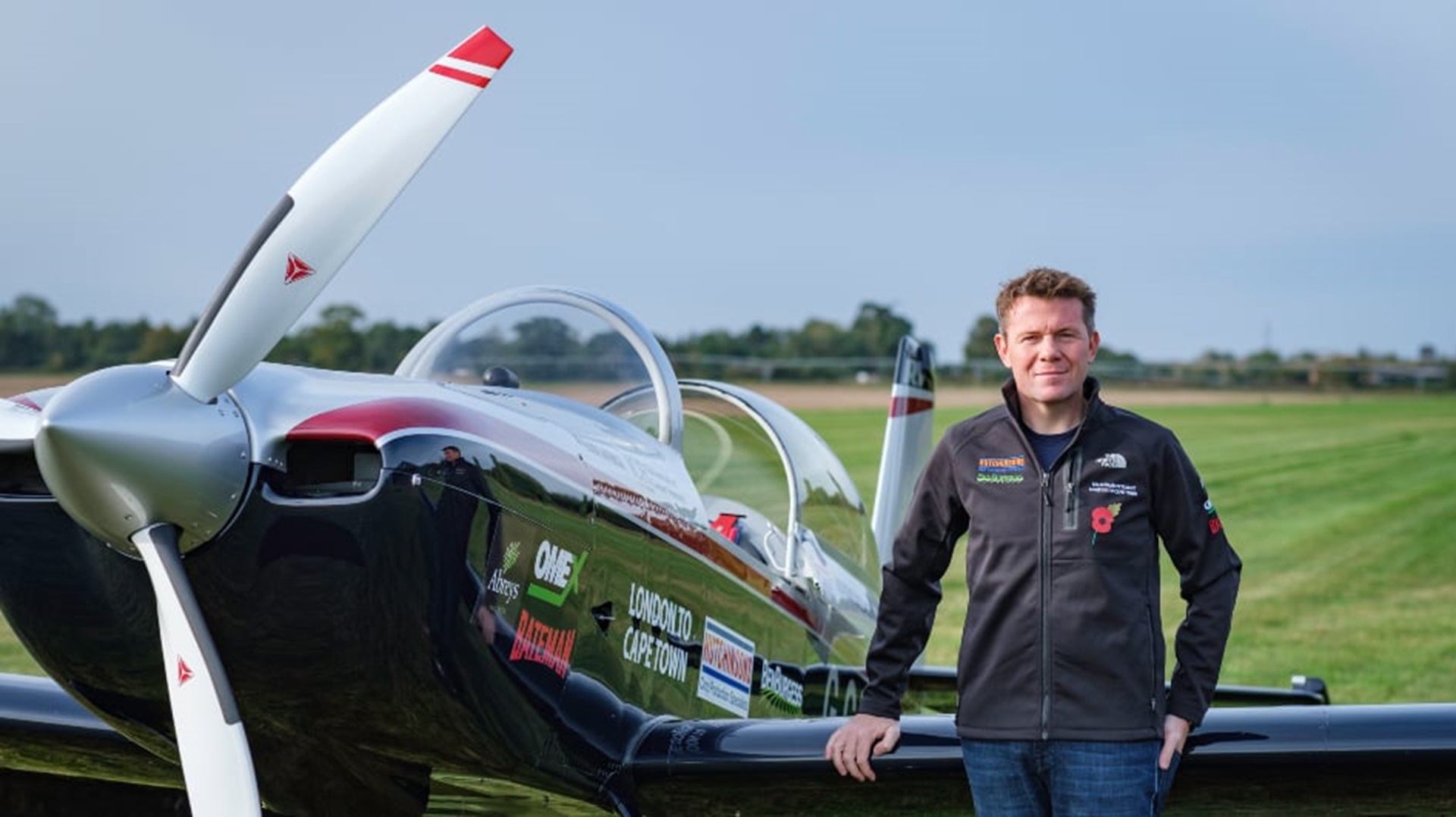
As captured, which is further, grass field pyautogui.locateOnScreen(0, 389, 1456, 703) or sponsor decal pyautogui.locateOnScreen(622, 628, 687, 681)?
grass field pyautogui.locateOnScreen(0, 389, 1456, 703)

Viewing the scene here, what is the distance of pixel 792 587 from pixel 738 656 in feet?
1.91

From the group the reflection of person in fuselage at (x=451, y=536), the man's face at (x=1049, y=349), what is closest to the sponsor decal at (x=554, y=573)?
the reflection of person in fuselage at (x=451, y=536)

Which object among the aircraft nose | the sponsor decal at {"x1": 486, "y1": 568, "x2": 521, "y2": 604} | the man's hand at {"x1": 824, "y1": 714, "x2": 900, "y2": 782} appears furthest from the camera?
the sponsor decal at {"x1": 486, "y1": 568, "x2": 521, "y2": 604}

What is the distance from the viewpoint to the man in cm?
329

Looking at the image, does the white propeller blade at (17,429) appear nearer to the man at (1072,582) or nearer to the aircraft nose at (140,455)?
the aircraft nose at (140,455)

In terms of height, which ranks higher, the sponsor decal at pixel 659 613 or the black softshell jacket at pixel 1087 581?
the black softshell jacket at pixel 1087 581

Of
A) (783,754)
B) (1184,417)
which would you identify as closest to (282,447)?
(783,754)

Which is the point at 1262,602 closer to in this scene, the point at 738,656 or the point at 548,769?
the point at 738,656

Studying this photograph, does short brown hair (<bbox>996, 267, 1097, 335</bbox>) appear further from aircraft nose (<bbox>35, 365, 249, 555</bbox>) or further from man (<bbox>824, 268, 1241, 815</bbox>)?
aircraft nose (<bbox>35, 365, 249, 555</bbox>)

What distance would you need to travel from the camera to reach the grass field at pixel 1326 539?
539 inches

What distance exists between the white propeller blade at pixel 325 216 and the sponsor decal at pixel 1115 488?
73.9 inches

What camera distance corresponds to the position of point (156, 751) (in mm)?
4570

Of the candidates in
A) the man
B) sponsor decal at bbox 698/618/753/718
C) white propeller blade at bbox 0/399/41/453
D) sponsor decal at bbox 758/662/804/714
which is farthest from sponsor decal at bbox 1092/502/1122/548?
sponsor decal at bbox 758/662/804/714

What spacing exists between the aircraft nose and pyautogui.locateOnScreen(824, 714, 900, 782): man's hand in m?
1.54
